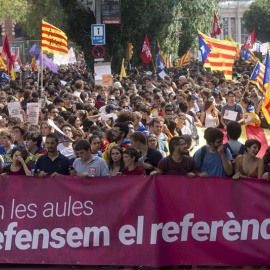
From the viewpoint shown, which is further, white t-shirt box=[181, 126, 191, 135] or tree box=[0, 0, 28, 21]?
tree box=[0, 0, 28, 21]

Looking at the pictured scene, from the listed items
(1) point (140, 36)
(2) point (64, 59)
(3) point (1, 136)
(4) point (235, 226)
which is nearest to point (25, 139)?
(3) point (1, 136)

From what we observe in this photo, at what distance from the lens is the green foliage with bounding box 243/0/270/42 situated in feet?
356

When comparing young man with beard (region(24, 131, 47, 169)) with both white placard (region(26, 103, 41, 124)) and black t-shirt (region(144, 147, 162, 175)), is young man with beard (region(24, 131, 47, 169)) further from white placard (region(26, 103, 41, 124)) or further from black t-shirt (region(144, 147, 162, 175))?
white placard (region(26, 103, 41, 124))

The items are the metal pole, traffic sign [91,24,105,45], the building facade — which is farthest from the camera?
the building facade

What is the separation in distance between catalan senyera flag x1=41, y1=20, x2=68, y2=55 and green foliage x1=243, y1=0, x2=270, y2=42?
88.5 m

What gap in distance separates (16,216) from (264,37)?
331 ft

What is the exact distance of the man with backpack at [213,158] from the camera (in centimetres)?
1013

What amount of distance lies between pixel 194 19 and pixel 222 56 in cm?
3170

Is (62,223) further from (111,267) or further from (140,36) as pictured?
(140,36)

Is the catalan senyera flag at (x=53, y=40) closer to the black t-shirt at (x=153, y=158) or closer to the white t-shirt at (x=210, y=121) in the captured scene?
the white t-shirt at (x=210, y=121)

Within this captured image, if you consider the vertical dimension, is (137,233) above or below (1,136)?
below

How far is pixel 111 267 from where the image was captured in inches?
378

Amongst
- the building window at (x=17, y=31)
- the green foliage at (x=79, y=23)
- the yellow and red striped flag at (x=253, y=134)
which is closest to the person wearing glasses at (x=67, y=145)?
the yellow and red striped flag at (x=253, y=134)

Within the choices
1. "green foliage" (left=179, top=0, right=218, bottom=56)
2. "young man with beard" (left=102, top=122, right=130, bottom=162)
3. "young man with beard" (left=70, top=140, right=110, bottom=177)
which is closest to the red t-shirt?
"young man with beard" (left=70, top=140, right=110, bottom=177)
